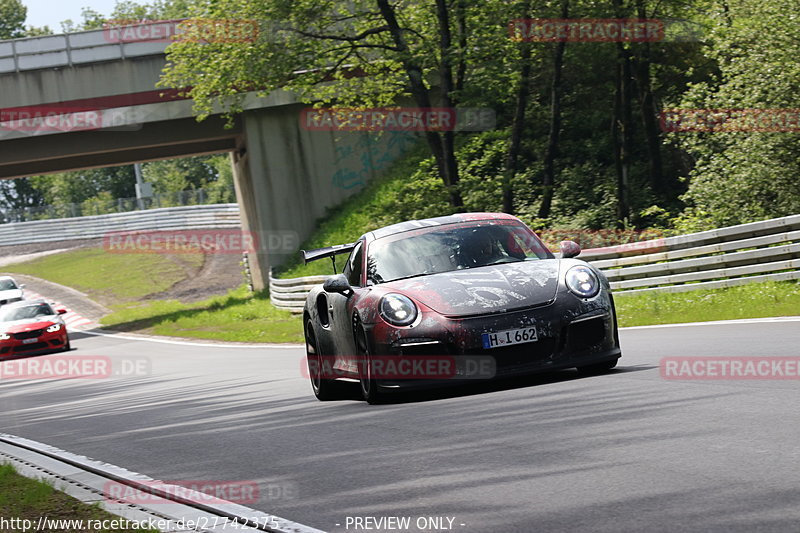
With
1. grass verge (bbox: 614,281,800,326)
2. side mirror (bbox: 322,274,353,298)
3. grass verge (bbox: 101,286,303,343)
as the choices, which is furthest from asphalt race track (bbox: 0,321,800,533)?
grass verge (bbox: 101,286,303,343)

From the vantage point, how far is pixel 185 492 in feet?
20.6

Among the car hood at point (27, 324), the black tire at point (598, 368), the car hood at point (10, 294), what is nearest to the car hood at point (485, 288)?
the black tire at point (598, 368)

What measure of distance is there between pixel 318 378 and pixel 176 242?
2335 inches

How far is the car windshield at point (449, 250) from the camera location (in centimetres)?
959

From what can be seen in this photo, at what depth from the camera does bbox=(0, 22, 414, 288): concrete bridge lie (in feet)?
121

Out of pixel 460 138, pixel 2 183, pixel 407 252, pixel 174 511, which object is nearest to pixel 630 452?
pixel 174 511

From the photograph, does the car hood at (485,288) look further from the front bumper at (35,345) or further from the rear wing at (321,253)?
the front bumper at (35,345)

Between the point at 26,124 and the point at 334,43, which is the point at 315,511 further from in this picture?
the point at 26,124

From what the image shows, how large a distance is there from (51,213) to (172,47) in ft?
165

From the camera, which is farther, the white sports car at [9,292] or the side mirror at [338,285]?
the white sports car at [9,292]

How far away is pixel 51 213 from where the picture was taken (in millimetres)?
78938

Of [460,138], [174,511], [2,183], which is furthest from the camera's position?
[2,183]

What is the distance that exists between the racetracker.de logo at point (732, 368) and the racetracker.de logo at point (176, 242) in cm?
5552

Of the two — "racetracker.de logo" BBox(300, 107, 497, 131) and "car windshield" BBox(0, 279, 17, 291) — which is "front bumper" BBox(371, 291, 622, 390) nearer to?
"racetracker.de logo" BBox(300, 107, 497, 131)
